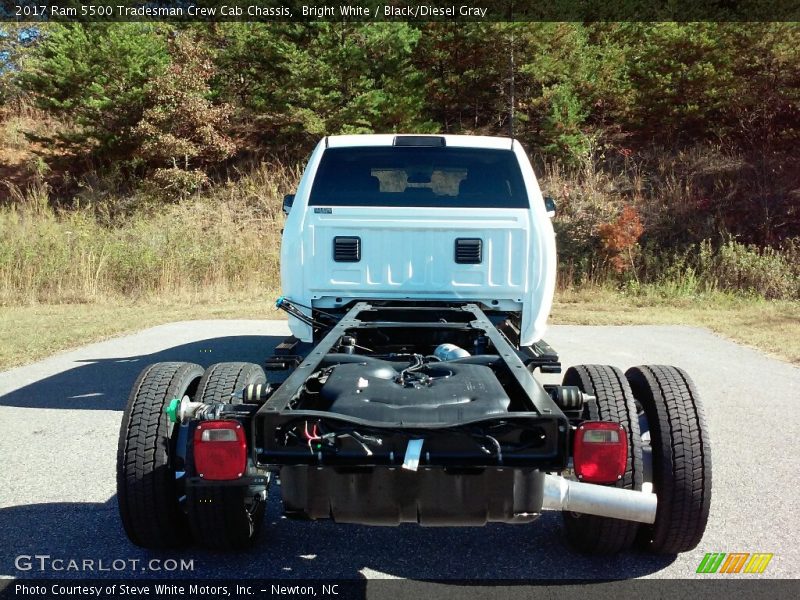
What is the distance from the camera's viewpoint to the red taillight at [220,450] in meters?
2.43

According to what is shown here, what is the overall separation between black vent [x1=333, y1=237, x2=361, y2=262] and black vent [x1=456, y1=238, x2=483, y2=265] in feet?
2.42

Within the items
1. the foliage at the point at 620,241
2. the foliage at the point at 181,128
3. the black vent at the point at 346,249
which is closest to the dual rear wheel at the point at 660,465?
the black vent at the point at 346,249

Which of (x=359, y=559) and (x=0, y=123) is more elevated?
(x=0, y=123)

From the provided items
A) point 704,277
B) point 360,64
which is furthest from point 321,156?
point 360,64

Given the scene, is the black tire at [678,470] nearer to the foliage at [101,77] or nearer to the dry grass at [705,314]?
the dry grass at [705,314]

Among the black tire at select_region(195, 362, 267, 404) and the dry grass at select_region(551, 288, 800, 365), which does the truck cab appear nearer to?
the black tire at select_region(195, 362, 267, 404)

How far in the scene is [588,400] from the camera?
2.94m

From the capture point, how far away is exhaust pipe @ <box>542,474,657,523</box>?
2.32 meters

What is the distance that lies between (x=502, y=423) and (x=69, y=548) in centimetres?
212

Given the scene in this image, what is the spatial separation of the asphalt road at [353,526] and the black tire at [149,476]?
0.49 ft

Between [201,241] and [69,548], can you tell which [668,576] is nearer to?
[69,548]

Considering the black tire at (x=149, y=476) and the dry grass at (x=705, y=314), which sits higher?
the black tire at (x=149, y=476)

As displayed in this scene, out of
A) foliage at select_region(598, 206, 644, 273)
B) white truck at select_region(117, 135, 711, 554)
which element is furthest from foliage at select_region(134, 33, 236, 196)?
white truck at select_region(117, 135, 711, 554)

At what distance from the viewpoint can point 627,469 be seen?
9.09 ft
